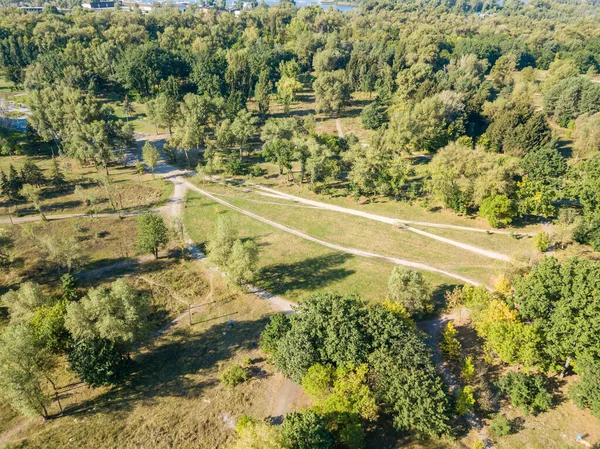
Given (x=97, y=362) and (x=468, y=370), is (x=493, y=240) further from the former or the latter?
(x=97, y=362)

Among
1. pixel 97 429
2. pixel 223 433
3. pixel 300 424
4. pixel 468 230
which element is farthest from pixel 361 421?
pixel 468 230

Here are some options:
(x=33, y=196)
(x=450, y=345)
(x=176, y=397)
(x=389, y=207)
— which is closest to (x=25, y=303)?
(x=176, y=397)

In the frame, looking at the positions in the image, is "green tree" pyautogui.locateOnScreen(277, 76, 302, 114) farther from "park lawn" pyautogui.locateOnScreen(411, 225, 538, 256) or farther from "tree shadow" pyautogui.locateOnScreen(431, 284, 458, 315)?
"tree shadow" pyautogui.locateOnScreen(431, 284, 458, 315)

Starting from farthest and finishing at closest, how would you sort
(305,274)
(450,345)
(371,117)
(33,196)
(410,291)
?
(371,117), (33,196), (305,274), (410,291), (450,345)

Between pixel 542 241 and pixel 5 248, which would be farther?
pixel 5 248

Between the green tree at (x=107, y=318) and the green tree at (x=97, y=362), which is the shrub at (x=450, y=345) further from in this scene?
the green tree at (x=97, y=362)

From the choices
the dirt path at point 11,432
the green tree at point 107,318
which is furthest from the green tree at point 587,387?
the dirt path at point 11,432
